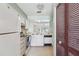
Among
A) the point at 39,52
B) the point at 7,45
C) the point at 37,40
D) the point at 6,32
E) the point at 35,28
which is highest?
the point at 35,28

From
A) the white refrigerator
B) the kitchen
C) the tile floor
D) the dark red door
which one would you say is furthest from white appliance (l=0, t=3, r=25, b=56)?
the tile floor

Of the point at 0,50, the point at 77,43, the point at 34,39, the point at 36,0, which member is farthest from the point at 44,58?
the point at 34,39

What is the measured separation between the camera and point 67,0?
31.9 inches

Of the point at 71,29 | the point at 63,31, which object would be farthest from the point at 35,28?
the point at 71,29

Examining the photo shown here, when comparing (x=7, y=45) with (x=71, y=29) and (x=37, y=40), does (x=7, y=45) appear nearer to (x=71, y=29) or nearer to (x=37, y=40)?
(x=71, y=29)

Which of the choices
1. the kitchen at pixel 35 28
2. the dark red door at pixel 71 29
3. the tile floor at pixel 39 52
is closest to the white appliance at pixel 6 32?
the dark red door at pixel 71 29

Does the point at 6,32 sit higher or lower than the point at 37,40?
higher

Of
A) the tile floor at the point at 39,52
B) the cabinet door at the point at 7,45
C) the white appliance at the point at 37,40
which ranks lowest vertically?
the tile floor at the point at 39,52

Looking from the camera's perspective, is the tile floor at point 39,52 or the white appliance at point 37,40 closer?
the tile floor at point 39,52

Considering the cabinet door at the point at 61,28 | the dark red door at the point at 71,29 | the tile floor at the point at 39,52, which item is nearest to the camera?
the dark red door at the point at 71,29

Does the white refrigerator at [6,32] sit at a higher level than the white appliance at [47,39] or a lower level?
higher

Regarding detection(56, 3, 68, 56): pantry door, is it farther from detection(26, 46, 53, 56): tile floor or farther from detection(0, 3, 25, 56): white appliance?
detection(26, 46, 53, 56): tile floor

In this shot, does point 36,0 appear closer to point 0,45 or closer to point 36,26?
point 0,45

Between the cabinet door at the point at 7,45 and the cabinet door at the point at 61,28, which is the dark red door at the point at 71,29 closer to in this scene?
the cabinet door at the point at 61,28
